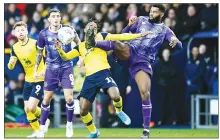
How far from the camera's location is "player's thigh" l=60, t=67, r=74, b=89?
68.0 feet

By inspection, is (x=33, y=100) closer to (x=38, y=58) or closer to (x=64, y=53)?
(x=38, y=58)

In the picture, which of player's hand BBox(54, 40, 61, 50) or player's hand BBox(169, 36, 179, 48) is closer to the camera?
player's hand BBox(169, 36, 179, 48)

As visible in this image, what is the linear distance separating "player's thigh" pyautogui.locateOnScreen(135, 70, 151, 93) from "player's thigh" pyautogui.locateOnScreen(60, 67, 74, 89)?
1.45 meters

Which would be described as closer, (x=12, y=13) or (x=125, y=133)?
(x=125, y=133)

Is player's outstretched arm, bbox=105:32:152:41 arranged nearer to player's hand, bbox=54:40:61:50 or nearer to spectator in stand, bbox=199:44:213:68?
player's hand, bbox=54:40:61:50

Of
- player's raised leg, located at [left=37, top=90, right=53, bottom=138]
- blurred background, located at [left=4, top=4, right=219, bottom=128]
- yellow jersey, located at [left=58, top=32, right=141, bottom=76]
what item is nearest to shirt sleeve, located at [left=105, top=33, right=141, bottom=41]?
yellow jersey, located at [left=58, top=32, right=141, bottom=76]

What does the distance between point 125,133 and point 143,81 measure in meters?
2.95

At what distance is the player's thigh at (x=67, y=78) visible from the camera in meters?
20.7

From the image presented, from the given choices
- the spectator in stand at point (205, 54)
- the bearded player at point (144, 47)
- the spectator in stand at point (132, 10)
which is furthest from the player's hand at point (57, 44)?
the spectator in stand at point (205, 54)

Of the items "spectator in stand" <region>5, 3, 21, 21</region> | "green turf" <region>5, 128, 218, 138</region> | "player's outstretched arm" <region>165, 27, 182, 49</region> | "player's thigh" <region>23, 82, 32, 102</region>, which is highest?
"spectator in stand" <region>5, 3, 21, 21</region>

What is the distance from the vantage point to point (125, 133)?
22656mm

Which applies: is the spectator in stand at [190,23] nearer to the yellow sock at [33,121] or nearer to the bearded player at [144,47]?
the bearded player at [144,47]

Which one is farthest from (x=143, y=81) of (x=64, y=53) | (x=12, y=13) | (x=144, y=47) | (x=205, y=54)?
(x=12, y=13)

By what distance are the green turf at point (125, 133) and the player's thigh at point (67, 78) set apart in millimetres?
1299
